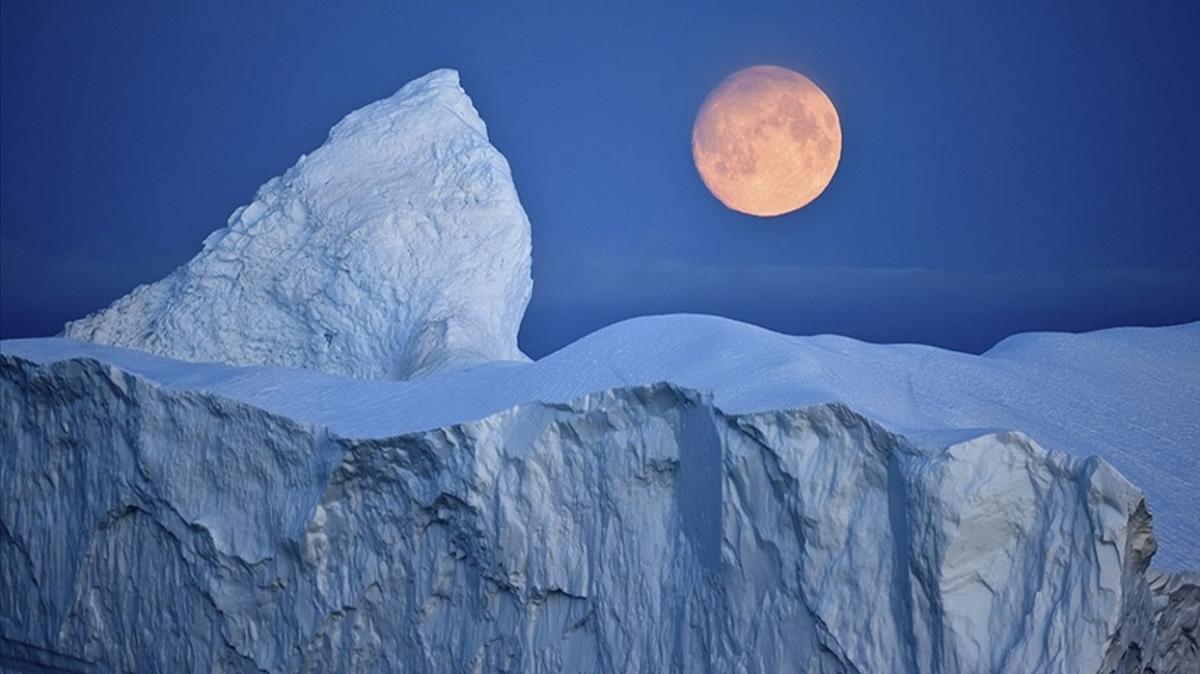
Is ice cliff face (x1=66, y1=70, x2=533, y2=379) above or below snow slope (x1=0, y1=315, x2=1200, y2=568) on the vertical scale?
above

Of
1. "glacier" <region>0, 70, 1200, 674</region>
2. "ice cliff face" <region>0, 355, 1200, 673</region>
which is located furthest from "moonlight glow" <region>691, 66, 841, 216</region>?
"ice cliff face" <region>0, 355, 1200, 673</region>

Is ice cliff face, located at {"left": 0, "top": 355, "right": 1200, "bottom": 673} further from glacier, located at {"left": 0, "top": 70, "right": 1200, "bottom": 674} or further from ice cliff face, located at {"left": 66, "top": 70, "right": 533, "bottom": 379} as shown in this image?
ice cliff face, located at {"left": 66, "top": 70, "right": 533, "bottom": 379}

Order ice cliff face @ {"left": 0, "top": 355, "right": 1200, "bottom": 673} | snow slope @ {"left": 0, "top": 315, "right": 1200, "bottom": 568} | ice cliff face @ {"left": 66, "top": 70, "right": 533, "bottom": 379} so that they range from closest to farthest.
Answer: ice cliff face @ {"left": 0, "top": 355, "right": 1200, "bottom": 673} < snow slope @ {"left": 0, "top": 315, "right": 1200, "bottom": 568} < ice cliff face @ {"left": 66, "top": 70, "right": 533, "bottom": 379}

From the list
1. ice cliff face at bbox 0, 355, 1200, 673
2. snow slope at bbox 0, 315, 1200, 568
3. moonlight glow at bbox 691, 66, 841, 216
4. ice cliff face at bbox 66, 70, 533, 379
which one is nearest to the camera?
ice cliff face at bbox 0, 355, 1200, 673

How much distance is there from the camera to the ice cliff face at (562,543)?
21.1 ft

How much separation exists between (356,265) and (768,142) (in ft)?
14.4

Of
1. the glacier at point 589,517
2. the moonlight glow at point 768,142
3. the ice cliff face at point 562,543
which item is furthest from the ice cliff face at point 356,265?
the ice cliff face at point 562,543

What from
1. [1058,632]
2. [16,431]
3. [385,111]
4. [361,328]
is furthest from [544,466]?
[385,111]

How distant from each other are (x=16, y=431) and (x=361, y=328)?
12.6ft

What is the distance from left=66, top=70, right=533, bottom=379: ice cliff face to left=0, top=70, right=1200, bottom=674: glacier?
1.45 meters

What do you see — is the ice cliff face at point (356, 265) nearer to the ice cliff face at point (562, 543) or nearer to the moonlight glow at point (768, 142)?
the moonlight glow at point (768, 142)

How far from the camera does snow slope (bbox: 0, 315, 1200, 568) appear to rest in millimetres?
7355

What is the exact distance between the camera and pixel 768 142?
39.5 feet

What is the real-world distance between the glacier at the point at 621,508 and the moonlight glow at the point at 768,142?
11.1 ft
